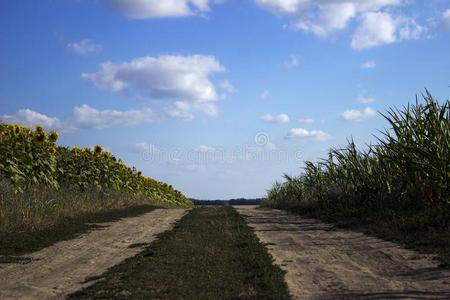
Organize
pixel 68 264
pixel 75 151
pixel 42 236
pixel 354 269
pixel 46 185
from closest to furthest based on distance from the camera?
pixel 354 269, pixel 68 264, pixel 42 236, pixel 46 185, pixel 75 151

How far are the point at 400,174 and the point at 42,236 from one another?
386 inches

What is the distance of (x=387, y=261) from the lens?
856cm

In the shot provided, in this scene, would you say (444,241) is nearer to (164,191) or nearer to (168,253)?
(168,253)

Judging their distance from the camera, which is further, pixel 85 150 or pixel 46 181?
pixel 85 150

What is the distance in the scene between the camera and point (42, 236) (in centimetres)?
1167

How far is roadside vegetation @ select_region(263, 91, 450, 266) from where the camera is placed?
1181 centimetres

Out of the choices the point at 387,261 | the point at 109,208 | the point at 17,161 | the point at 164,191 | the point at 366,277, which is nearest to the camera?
the point at 366,277

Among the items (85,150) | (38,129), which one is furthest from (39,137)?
(85,150)

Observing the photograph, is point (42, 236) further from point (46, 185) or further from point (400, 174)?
point (400, 174)

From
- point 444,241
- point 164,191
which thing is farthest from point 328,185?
point 164,191

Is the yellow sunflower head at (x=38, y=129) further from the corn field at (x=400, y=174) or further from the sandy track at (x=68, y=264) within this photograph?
the corn field at (x=400, y=174)

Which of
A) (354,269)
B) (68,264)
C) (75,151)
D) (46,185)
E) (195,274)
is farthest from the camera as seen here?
(75,151)

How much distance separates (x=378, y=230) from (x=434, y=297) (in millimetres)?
6883

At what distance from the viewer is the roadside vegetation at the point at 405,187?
11.8 metres
